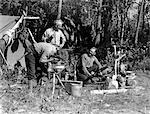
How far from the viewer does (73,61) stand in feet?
29.0

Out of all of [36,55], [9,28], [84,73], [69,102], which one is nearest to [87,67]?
[84,73]

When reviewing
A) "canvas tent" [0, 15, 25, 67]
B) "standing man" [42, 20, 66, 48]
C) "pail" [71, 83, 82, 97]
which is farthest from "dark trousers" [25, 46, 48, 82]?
"canvas tent" [0, 15, 25, 67]

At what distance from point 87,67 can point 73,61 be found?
3.48 ft

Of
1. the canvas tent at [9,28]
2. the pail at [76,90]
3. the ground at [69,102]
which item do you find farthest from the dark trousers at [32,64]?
the canvas tent at [9,28]

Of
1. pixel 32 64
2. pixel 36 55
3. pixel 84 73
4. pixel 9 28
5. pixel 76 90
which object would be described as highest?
pixel 9 28

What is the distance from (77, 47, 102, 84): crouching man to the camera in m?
7.68

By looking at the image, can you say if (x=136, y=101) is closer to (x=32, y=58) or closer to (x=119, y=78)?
(x=119, y=78)

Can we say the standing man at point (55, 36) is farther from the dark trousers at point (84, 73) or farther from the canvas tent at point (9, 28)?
the dark trousers at point (84, 73)

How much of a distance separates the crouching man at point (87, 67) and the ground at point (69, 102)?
0.48 metres

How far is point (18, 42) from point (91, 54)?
2.47m

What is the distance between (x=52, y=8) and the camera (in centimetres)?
1237

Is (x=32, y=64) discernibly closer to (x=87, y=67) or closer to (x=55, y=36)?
(x=87, y=67)

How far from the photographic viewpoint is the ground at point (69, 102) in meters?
5.64

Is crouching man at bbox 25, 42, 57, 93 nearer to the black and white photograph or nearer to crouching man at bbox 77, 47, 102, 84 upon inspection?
the black and white photograph
